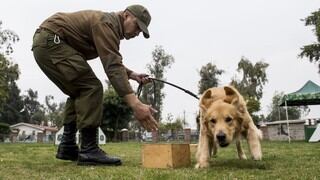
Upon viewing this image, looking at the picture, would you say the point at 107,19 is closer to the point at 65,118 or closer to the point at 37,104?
the point at 65,118

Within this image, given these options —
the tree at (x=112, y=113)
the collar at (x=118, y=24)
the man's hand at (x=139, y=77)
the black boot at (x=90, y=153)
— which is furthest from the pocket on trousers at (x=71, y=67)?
the tree at (x=112, y=113)

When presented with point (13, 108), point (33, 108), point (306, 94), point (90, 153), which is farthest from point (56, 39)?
point (33, 108)

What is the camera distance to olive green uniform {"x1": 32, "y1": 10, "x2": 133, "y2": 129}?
5.39 m

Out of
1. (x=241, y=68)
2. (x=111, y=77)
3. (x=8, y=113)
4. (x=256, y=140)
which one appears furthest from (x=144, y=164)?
(x=8, y=113)

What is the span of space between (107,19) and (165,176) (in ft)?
6.91

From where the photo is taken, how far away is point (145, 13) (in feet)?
17.5

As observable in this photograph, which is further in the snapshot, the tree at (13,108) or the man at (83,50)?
the tree at (13,108)

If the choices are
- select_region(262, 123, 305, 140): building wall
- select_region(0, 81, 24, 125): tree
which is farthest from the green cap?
select_region(0, 81, 24, 125): tree

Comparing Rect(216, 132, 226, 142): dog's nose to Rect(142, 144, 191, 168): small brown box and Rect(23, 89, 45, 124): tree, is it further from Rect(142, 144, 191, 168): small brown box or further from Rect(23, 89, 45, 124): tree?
Rect(23, 89, 45, 124): tree

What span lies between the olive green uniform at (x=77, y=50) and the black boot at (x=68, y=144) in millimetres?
691

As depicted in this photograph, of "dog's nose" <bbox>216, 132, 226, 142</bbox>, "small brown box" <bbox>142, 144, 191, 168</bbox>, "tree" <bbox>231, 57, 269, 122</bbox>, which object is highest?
"tree" <bbox>231, 57, 269, 122</bbox>

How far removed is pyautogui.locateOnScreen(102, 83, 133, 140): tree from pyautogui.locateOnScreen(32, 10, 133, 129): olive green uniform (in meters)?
48.7

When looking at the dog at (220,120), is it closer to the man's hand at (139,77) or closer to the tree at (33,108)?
the man's hand at (139,77)

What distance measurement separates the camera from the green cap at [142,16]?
533 cm
